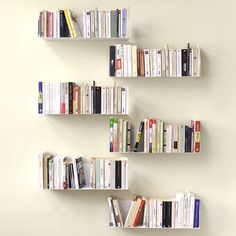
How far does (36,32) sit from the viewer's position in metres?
Result: 3.61

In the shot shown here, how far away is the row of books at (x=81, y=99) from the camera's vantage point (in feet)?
11.2

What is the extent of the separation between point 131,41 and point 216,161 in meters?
1.23

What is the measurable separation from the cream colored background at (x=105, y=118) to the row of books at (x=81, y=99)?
20 cm


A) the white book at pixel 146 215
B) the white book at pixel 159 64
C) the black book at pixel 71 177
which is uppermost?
the white book at pixel 159 64

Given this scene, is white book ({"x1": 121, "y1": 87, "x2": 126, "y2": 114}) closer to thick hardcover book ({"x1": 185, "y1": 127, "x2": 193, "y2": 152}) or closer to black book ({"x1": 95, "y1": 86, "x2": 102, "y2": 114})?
black book ({"x1": 95, "y1": 86, "x2": 102, "y2": 114})

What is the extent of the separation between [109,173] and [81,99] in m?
0.63

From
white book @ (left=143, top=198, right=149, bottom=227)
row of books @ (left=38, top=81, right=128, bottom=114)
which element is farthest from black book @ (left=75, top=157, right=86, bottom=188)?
white book @ (left=143, top=198, right=149, bottom=227)

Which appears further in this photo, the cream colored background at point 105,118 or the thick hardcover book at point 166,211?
the cream colored background at point 105,118

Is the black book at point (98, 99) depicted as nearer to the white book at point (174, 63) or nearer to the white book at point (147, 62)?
the white book at point (147, 62)

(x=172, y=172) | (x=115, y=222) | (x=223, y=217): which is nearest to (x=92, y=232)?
(x=115, y=222)

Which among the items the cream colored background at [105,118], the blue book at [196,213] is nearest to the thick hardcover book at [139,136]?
the cream colored background at [105,118]

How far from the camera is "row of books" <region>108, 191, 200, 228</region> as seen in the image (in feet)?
11.3

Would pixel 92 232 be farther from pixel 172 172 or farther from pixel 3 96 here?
pixel 3 96

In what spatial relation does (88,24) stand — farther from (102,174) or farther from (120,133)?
(102,174)
